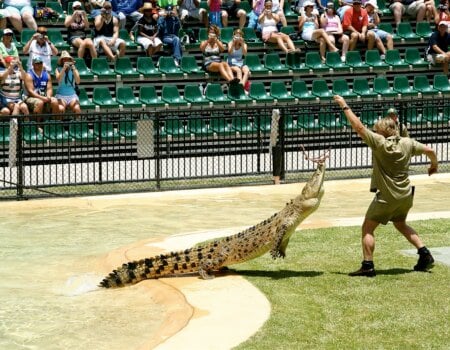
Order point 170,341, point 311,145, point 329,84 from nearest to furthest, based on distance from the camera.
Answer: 1. point 170,341
2. point 311,145
3. point 329,84

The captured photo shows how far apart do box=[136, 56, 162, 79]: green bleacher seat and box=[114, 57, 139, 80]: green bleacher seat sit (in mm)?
140

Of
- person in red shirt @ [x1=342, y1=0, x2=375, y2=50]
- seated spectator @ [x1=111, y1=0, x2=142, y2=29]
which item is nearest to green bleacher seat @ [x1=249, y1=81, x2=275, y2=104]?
seated spectator @ [x1=111, y1=0, x2=142, y2=29]

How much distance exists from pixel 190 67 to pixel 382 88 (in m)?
4.68

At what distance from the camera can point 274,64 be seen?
25812 millimetres

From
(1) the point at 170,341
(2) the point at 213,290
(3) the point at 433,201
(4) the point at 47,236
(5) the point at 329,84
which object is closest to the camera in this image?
(1) the point at 170,341

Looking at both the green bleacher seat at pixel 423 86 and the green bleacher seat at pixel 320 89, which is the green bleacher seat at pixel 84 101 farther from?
the green bleacher seat at pixel 423 86

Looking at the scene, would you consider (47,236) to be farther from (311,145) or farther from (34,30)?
(34,30)

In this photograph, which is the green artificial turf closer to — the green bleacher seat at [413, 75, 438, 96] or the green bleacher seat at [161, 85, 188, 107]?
the green bleacher seat at [161, 85, 188, 107]

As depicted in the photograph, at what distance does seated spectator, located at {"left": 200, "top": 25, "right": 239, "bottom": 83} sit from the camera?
2458cm

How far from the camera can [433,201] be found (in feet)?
59.0

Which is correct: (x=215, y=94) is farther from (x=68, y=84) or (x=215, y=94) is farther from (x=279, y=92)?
(x=68, y=84)

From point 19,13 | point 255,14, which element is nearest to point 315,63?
Result: point 255,14

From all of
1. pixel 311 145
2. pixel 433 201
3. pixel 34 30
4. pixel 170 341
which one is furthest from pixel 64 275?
pixel 34 30

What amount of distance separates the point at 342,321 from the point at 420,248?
2160 millimetres
